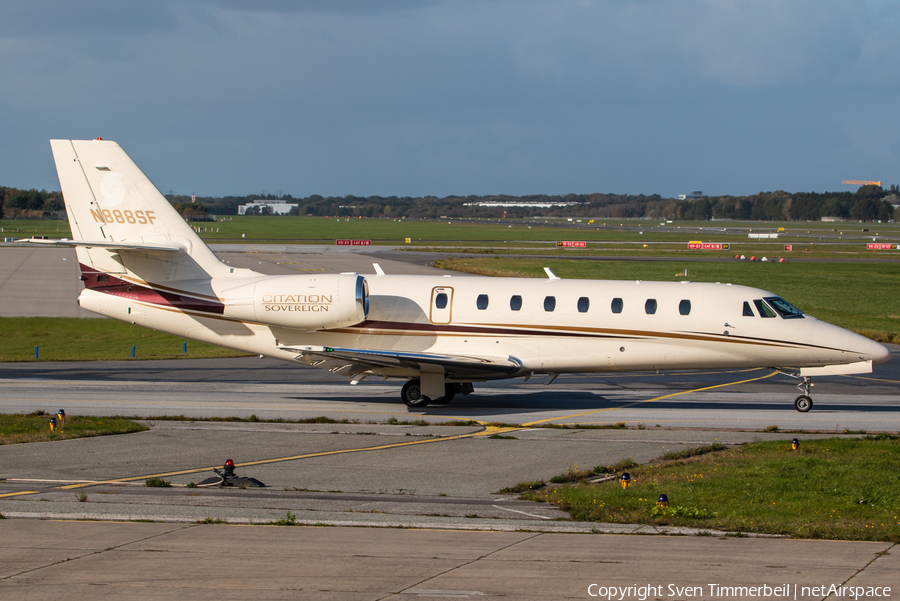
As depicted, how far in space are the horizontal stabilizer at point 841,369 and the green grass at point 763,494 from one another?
522cm

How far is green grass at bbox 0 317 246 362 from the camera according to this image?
3406 cm

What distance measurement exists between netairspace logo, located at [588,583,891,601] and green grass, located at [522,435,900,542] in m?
2.51

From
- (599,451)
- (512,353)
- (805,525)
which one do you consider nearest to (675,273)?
(512,353)

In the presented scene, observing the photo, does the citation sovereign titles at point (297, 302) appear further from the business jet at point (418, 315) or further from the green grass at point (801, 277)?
the green grass at point (801, 277)

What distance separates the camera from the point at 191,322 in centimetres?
2342

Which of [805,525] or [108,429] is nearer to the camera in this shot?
[805,525]

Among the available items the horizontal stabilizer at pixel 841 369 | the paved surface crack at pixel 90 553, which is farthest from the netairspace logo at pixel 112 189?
the horizontal stabilizer at pixel 841 369

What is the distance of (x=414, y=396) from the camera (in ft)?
75.9

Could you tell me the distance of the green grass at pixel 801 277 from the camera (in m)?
43.0

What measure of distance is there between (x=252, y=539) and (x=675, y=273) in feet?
189

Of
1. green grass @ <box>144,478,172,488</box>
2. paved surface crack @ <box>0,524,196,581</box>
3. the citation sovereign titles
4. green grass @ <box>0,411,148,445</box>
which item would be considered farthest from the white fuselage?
paved surface crack @ <box>0,524,196,581</box>

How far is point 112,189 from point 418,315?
9.27 m

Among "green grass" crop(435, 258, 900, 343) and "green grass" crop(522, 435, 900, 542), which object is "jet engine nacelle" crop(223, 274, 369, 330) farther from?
"green grass" crop(435, 258, 900, 343)

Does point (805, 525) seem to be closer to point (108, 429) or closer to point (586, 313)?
point (586, 313)
